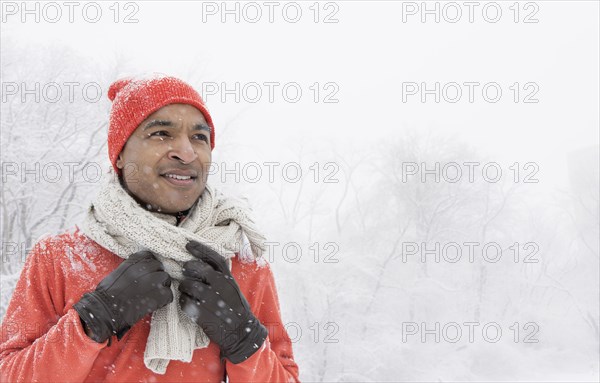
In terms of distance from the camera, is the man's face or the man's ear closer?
A: the man's face

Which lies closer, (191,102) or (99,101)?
(191,102)

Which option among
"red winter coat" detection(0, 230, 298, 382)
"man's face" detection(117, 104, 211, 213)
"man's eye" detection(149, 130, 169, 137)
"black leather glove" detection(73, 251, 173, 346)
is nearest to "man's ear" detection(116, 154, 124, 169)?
"man's face" detection(117, 104, 211, 213)

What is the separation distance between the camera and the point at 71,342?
4.00 feet

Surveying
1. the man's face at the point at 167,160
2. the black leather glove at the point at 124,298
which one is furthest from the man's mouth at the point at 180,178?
the black leather glove at the point at 124,298

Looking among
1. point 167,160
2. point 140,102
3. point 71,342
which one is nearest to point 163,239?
point 167,160

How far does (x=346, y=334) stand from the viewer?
15.5 metres

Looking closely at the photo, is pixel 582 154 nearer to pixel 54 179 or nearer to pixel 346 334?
pixel 346 334

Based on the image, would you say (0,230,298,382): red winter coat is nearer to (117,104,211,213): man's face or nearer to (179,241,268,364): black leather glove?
(179,241,268,364): black leather glove

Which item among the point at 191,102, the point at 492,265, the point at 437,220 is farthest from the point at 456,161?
the point at 191,102

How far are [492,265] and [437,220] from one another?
3367mm

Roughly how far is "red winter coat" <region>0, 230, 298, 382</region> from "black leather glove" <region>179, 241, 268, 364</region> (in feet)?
0.17

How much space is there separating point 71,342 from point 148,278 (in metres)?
0.25

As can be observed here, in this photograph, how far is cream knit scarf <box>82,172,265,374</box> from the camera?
1348 millimetres

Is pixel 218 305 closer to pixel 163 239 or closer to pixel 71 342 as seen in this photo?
pixel 163 239
